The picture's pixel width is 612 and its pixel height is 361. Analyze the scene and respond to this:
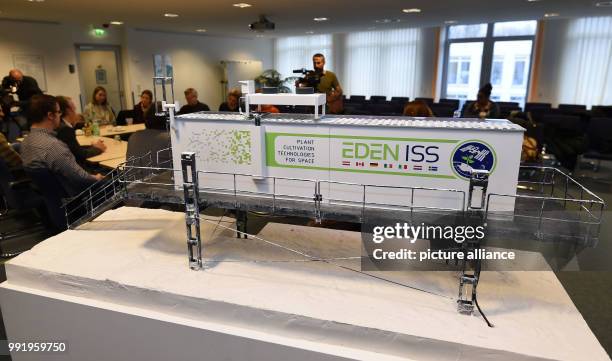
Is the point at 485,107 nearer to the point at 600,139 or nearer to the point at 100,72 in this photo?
the point at 600,139

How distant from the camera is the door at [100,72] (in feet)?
27.9

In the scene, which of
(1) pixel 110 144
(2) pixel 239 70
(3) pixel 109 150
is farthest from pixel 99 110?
(2) pixel 239 70

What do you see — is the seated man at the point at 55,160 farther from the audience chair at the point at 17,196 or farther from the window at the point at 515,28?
the window at the point at 515,28

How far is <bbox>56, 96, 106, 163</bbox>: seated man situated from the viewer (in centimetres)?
318

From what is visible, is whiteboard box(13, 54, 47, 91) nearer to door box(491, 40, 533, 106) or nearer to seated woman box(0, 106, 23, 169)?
seated woman box(0, 106, 23, 169)

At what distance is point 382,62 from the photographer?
10.8 m

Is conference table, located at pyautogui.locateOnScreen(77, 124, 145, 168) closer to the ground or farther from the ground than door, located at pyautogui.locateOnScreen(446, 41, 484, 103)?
closer to the ground

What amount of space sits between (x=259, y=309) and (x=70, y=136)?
2.80 m

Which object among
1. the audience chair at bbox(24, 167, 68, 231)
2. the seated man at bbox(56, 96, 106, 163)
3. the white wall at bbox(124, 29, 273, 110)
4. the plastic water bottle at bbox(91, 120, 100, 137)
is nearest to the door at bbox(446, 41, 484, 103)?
the white wall at bbox(124, 29, 273, 110)

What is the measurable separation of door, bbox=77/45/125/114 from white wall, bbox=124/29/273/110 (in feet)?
0.93

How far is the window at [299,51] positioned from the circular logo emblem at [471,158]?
34.8 feet

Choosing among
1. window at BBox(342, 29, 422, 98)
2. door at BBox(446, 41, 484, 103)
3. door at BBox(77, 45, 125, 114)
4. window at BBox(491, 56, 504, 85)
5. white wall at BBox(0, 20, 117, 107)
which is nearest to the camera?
white wall at BBox(0, 20, 117, 107)

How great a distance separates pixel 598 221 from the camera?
96 cm

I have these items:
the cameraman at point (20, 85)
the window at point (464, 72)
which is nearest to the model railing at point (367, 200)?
the cameraman at point (20, 85)
